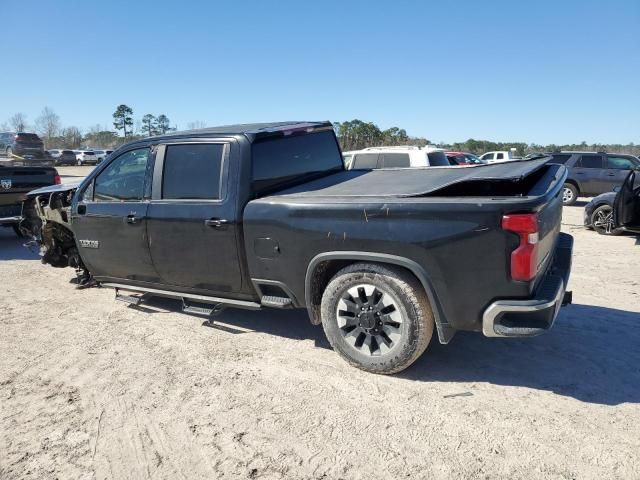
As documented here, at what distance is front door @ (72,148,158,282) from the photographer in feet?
14.9

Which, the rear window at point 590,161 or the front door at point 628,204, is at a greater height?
the rear window at point 590,161

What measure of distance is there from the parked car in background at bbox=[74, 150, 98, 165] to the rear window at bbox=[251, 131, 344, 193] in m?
49.4

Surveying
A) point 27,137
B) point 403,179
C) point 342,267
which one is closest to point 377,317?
point 342,267

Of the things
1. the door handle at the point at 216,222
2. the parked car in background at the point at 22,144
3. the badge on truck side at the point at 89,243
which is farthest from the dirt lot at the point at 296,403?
the parked car in background at the point at 22,144

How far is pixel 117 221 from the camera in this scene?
15.3ft

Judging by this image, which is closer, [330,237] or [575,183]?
[330,237]

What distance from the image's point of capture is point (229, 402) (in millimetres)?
3227

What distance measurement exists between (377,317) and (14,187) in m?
7.86

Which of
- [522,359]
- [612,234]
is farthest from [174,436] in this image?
[612,234]

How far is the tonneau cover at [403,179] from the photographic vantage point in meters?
3.29

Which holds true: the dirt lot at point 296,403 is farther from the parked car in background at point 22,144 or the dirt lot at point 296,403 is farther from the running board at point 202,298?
the parked car in background at point 22,144

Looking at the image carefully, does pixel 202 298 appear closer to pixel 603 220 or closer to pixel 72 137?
pixel 603 220

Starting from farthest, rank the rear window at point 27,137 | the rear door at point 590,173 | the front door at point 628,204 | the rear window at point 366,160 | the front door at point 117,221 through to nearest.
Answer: the rear window at point 27,137 < the rear door at point 590,173 < the rear window at point 366,160 < the front door at point 628,204 < the front door at point 117,221

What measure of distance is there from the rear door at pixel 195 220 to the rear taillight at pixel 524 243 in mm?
2101
